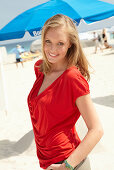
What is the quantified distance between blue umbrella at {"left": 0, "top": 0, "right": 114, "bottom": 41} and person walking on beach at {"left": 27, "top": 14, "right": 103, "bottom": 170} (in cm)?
241

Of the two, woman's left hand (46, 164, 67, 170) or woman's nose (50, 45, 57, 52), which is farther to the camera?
woman's nose (50, 45, 57, 52)

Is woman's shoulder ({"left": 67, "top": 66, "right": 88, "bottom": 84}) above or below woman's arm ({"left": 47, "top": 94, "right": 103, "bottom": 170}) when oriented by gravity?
above

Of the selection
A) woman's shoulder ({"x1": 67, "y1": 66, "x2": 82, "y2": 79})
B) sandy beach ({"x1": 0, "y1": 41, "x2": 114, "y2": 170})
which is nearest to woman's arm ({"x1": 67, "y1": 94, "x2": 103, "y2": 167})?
woman's shoulder ({"x1": 67, "y1": 66, "x2": 82, "y2": 79})

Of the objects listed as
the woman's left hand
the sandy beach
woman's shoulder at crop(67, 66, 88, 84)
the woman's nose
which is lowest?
the sandy beach

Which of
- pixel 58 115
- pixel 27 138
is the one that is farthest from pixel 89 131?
pixel 27 138

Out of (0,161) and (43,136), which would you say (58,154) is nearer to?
(43,136)

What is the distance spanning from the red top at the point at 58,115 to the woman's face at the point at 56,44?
0.12m

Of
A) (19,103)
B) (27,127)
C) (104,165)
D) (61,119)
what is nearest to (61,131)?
(61,119)

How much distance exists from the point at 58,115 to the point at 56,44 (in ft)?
1.11

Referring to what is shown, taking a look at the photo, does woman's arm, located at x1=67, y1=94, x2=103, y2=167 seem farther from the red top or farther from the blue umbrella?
the blue umbrella

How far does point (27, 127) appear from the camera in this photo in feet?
16.2

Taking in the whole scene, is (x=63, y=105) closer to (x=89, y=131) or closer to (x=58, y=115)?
(x=58, y=115)

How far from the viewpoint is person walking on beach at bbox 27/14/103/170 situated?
963mm

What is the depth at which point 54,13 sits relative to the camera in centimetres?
350
